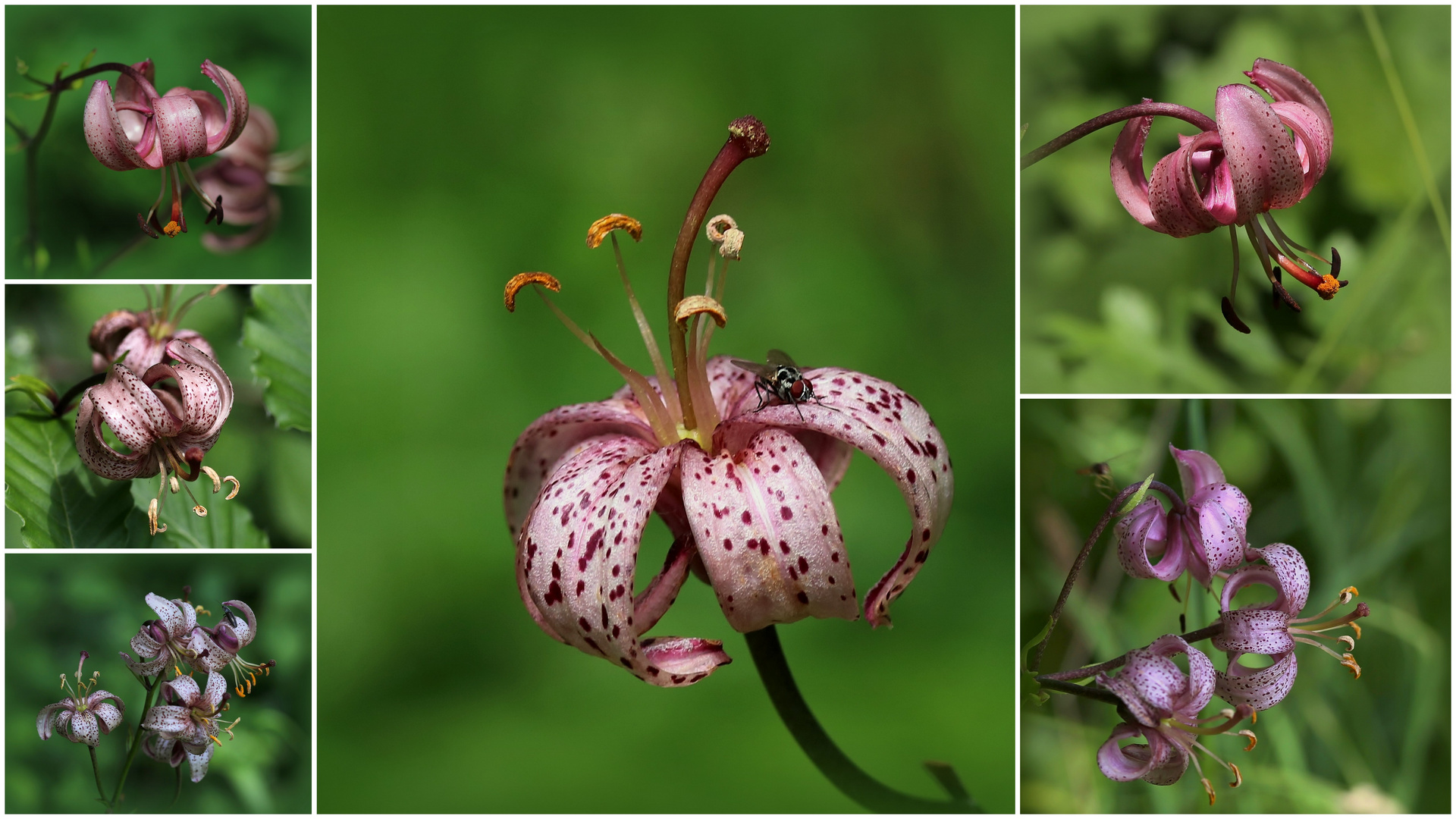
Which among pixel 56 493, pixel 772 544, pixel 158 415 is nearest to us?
pixel 772 544

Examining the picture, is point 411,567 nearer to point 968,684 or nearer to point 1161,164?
point 968,684

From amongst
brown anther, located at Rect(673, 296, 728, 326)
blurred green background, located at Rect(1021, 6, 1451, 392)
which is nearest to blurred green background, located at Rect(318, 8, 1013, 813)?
blurred green background, located at Rect(1021, 6, 1451, 392)

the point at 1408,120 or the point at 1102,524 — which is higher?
the point at 1408,120

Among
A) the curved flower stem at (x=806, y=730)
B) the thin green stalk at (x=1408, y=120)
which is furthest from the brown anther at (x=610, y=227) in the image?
the thin green stalk at (x=1408, y=120)

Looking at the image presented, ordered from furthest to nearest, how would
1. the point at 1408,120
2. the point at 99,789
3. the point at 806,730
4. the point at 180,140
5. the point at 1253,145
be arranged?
the point at 1408,120, the point at 99,789, the point at 180,140, the point at 806,730, the point at 1253,145

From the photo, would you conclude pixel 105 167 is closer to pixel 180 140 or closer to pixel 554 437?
pixel 180 140

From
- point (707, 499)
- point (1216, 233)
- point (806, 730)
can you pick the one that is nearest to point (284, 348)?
point (707, 499)

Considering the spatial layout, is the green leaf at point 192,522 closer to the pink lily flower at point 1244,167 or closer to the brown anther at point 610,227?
the brown anther at point 610,227
